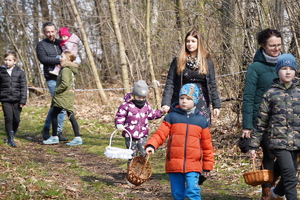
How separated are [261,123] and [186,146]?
2.88ft

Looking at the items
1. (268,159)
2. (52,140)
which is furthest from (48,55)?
(268,159)

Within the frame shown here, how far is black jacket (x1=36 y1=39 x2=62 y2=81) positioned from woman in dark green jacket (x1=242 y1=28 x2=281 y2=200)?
555 cm

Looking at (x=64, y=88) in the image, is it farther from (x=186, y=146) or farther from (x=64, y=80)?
(x=186, y=146)

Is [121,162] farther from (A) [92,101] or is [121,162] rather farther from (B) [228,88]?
(A) [92,101]

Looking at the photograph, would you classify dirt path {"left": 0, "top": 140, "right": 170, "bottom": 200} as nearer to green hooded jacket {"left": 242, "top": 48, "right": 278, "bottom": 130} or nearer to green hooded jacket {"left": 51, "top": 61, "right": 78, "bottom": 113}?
green hooded jacket {"left": 51, "top": 61, "right": 78, "bottom": 113}

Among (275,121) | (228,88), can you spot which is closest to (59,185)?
(275,121)

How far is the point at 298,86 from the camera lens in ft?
15.0

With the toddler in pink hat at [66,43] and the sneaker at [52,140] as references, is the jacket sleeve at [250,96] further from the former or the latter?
the sneaker at [52,140]

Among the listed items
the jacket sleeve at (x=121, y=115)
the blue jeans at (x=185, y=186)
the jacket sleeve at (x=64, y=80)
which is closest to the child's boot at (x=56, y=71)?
the jacket sleeve at (x=64, y=80)

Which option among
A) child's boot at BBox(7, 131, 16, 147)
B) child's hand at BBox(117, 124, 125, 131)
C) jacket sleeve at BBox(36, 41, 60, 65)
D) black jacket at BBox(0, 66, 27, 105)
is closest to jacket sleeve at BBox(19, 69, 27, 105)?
black jacket at BBox(0, 66, 27, 105)

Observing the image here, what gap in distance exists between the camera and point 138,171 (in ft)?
17.9

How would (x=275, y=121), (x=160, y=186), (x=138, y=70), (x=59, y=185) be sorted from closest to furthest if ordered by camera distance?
(x=275, y=121), (x=59, y=185), (x=160, y=186), (x=138, y=70)

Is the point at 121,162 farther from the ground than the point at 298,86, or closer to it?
closer to it

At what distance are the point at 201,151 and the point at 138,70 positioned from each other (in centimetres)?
1035
